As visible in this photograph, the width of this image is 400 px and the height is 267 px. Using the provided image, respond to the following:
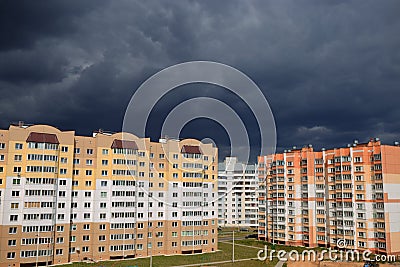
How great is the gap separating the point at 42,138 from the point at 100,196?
10143 mm

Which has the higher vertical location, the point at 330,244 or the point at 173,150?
the point at 173,150

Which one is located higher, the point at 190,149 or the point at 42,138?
the point at 42,138

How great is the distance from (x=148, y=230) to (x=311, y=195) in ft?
88.5

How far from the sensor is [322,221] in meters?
57.1

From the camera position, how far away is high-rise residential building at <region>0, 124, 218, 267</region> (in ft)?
135

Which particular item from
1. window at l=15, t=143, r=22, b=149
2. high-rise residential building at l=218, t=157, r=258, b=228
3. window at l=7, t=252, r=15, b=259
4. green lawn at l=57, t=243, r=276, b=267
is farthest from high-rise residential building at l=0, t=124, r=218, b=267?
high-rise residential building at l=218, t=157, r=258, b=228

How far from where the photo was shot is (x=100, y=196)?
46.5 meters

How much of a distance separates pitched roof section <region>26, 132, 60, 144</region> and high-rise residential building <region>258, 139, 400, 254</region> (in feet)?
124

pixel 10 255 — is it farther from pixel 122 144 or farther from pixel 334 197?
pixel 334 197

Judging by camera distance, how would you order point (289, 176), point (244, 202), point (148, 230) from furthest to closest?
point (244, 202) → point (289, 176) → point (148, 230)

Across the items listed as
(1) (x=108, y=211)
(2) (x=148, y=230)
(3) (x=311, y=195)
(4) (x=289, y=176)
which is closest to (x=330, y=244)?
(3) (x=311, y=195)

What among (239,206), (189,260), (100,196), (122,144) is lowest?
(189,260)

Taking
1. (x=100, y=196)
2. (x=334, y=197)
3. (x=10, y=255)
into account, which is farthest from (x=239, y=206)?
(x=10, y=255)

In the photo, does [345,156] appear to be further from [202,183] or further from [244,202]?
[244,202]
